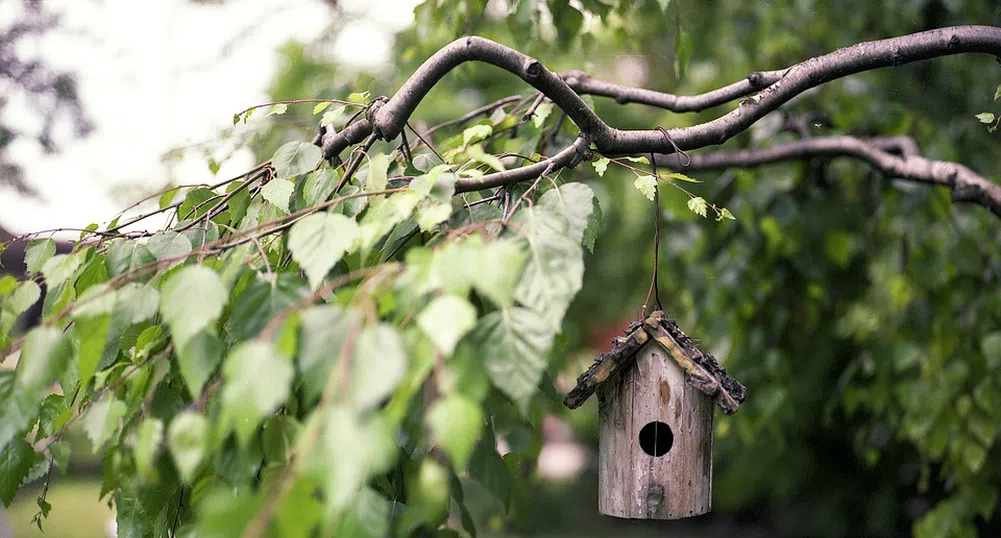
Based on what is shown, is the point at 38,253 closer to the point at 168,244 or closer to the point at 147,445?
the point at 168,244

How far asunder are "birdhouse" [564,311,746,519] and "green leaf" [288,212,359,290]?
0.57m

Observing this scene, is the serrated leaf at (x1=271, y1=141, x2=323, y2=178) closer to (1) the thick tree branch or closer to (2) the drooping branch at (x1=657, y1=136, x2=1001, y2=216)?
(1) the thick tree branch

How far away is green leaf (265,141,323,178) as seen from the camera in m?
1.20

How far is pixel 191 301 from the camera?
32.5 inches

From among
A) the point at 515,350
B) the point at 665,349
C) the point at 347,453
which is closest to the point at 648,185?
the point at 665,349

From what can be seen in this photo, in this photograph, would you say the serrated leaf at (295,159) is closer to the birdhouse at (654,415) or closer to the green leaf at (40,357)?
the green leaf at (40,357)

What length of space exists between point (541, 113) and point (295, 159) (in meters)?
0.54

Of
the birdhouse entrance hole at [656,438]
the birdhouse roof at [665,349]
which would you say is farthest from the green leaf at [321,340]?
the birdhouse entrance hole at [656,438]

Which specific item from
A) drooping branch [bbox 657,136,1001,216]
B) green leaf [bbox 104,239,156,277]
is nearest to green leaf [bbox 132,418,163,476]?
green leaf [bbox 104,239,156,277]

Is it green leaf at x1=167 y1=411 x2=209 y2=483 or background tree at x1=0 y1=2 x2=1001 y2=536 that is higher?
background tree at x1=0 y1=2 x2=1001 y2=536

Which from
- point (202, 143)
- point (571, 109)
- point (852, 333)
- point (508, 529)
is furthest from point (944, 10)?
point (508, 529)

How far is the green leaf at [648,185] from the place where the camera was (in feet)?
3.74

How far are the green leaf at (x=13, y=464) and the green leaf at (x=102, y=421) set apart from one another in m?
0.23

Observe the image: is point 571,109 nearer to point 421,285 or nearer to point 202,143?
point 421,285
